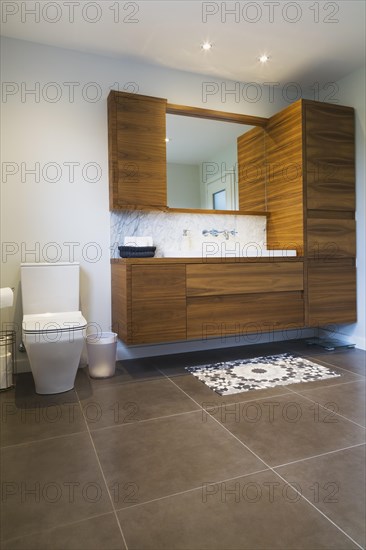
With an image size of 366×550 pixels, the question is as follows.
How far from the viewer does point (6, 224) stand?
2.79 meters

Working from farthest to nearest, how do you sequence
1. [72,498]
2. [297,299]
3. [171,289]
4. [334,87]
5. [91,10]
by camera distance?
[334,87]
[297,299]
[171,289]
[91,10]
[72,498]

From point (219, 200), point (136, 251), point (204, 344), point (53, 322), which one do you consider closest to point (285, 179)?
point (219, 200)

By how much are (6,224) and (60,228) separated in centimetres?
38

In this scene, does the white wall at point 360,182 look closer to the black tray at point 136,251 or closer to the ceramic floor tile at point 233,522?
the black tray at point 136,251

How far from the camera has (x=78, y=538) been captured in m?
1.15

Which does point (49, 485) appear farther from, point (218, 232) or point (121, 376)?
point (218, 232)

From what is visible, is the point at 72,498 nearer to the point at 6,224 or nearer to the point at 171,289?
the point at 171,289

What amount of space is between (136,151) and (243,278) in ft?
4.25

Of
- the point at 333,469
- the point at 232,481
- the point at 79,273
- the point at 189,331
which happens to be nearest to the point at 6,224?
the point at 79,273

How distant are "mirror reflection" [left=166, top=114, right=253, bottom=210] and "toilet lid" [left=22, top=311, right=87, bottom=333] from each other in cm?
130

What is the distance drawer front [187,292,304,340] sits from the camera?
285 centimetres

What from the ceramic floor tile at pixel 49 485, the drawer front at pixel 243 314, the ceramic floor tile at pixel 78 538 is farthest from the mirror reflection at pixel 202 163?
the ceramic floor tile at pixel 78 538

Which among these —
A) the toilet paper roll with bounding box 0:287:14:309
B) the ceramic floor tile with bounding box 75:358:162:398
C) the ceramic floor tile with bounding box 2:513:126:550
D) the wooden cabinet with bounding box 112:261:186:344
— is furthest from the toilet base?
the ceramic floor tile with bounding box 2:513:126:550

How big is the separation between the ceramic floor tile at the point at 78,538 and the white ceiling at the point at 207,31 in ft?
9.25
